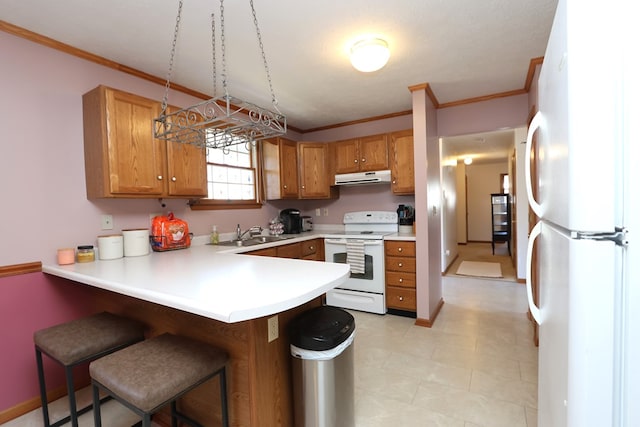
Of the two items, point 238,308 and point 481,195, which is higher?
point 481,195

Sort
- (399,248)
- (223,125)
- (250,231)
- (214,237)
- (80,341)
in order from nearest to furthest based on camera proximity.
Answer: (80,341) < (223,125) < (214,237) < (399,248) < (250,231)

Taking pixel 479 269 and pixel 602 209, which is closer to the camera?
pixel 602 209

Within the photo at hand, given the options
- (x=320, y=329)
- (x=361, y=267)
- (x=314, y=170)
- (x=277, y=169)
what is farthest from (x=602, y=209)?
(x=314, y=170)

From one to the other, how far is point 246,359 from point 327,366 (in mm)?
372

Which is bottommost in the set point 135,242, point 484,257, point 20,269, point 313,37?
point 484,257

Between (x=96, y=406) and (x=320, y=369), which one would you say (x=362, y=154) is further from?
(x=96, y=406)

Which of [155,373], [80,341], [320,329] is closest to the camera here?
[155,373]

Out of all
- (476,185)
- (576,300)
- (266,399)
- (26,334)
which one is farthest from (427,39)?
(476,185)

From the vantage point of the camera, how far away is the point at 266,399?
132 cm

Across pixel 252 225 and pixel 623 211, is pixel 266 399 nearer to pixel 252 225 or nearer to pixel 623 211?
pixel 623 211

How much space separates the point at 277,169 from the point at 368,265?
1627mm

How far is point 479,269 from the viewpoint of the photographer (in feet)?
17.6

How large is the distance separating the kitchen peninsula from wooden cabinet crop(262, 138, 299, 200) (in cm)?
202

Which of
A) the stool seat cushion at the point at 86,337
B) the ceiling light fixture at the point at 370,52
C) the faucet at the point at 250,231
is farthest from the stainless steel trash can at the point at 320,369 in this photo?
the faucet at the point at 250,231
